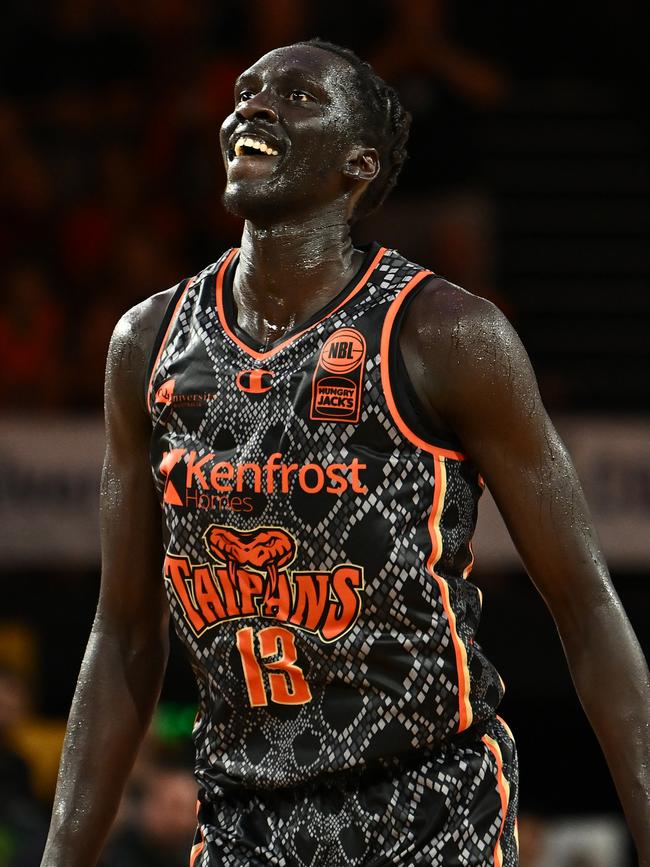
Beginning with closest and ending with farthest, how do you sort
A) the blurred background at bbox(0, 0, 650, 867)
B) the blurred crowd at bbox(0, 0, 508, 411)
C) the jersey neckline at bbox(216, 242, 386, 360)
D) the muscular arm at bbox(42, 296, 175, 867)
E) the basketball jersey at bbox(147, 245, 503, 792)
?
the basketball jersey at bbox(147, 245, 503, 792), the jersey neckline at bbox(216, 242, 386, 360), the muscular arm at bbox(42, 296, 175, 867), the blurred background at bbox(0, 0, 650, 867), the blurred crowd at bbox(0, 0, 508, 411)

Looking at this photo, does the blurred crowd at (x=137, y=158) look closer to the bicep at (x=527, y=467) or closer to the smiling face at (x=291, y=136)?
the smiling face at (x=291, y=136)

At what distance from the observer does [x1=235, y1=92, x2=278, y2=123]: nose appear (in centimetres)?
268

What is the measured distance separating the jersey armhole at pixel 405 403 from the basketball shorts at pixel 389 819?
1.53ft

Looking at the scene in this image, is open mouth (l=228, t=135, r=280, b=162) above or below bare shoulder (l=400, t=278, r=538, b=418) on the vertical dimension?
above

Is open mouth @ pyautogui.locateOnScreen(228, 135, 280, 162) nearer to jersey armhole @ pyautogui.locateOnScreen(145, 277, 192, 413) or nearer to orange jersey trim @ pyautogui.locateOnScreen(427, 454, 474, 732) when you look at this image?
jersey armhole @ pyautogui.locateOnScreen(145, 277, 192, 413)

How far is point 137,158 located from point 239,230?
0.89m

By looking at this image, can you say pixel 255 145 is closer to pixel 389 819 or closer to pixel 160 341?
pixel 160 341

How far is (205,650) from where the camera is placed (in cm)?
262

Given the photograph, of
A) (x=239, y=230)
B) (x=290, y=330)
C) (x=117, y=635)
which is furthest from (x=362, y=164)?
(x=239, y=230)

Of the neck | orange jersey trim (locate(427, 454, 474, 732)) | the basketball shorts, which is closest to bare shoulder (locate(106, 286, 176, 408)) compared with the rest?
the neck

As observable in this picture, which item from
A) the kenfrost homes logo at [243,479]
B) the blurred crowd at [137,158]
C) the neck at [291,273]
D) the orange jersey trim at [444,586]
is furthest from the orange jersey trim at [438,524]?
the blurred crowd at [137,158]

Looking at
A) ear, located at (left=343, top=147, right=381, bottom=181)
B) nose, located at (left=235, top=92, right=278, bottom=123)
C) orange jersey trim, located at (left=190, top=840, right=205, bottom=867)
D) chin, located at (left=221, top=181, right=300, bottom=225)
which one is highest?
nose, located at (left=235, top=92, right=278, bottom=123)

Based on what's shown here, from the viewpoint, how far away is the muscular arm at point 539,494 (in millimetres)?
2518

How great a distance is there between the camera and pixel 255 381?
2605 mm
